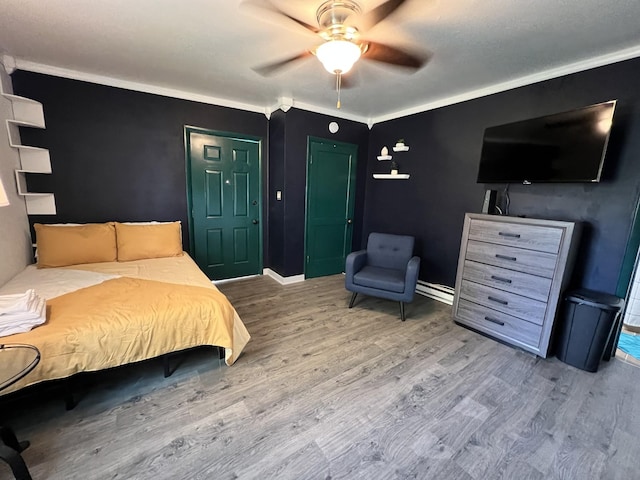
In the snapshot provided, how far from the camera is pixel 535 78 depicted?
8.32 ft

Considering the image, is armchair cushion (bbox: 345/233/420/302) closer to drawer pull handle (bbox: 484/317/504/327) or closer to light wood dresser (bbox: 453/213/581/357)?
light wood dresser (bbox: 453/213/581/357)

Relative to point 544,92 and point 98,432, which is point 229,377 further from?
point 544,92

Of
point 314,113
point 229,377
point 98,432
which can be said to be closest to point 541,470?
point 229,377

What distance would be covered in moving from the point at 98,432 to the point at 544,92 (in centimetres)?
425

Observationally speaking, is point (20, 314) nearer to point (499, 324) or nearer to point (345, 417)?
point (345, 417)

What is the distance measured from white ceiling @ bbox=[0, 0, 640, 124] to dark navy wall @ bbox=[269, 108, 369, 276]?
56cm

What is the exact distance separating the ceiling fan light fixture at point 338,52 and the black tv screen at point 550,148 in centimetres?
184

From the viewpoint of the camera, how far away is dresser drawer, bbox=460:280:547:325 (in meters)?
2.25

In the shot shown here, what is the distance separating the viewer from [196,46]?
7.12ft

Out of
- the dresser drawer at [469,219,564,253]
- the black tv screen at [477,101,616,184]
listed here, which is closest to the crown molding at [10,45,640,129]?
the black tv screen at [477,101,616,184]

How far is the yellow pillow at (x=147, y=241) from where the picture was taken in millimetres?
2812

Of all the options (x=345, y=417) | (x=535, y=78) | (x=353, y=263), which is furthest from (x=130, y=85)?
(x=535, y=78)

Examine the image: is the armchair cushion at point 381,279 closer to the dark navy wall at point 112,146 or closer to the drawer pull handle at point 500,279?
the drawer pull handle at point 500,279

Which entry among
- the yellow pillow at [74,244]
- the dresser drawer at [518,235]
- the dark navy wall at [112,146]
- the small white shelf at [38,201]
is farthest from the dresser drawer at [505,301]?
the small white shelf at [38,201]
